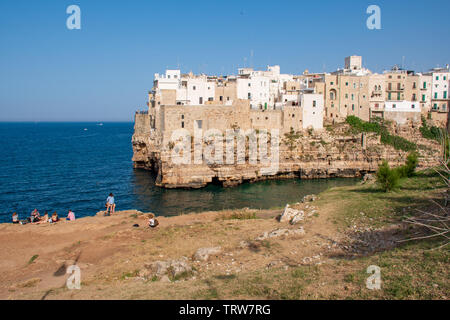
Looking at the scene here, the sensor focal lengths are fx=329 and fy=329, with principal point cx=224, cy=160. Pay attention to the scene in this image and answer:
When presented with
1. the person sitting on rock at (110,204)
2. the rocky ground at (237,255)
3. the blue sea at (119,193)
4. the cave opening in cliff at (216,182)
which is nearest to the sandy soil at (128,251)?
the rocky ground at (237,255)

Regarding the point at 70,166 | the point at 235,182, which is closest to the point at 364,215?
the point at 235,182

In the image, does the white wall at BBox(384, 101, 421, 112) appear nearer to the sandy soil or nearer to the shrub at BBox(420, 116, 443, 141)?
the shrub at BBox(420, 116, 443, 141)

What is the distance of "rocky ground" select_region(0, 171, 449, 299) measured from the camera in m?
8.39

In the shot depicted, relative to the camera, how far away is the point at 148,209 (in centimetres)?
2811

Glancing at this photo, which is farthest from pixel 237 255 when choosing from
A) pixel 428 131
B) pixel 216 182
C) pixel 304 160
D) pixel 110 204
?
pixel 428 131

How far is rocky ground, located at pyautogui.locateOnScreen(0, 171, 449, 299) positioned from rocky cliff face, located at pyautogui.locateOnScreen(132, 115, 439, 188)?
1282cm

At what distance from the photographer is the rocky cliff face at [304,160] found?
3494 cm

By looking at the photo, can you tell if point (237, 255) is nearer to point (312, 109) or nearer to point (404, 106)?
point (312, 109)

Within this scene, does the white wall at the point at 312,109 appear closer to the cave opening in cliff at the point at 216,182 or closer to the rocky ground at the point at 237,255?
the cave opening in cliff at the point at 216,182

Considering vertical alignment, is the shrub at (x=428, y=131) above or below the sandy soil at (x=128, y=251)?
above

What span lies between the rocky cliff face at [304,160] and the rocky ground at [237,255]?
1282 centimetres

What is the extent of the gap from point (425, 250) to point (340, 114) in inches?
1528

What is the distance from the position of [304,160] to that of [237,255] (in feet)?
93.3
